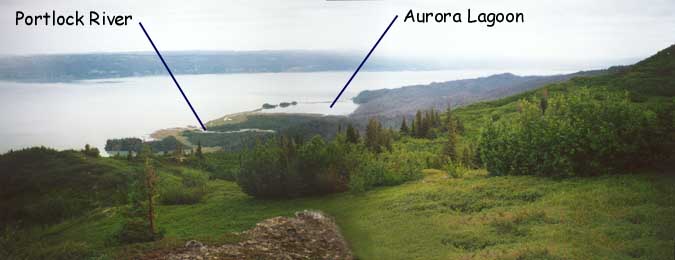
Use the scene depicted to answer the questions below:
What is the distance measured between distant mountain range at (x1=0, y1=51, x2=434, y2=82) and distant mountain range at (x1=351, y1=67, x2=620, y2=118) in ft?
4.63

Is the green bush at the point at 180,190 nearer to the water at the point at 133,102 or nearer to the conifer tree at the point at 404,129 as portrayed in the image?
the water at the point at 133,102

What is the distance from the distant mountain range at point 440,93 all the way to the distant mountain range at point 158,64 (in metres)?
1.41

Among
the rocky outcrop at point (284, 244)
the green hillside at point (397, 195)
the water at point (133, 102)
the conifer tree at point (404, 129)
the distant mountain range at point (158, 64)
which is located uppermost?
the distant mountain range at point (158, 64)

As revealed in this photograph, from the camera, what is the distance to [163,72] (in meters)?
9.58

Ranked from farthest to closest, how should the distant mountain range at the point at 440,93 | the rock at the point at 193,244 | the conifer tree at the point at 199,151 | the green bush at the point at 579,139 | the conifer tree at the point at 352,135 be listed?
the distant mountain range at the point at 440,93
the conifer tree at the point at 352,135
the green bush at the point at 579,139
the conifer tree at the point at 199,151
the rock at the point at 193,244

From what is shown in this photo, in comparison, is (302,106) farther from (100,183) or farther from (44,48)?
(44,48)

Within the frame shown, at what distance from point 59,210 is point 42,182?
0.66 metres

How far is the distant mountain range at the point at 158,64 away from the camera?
897cm

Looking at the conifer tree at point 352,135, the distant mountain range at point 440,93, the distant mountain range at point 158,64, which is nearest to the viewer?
the distant mountain range at point 158,64

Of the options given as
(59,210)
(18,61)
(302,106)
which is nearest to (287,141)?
(302,106)

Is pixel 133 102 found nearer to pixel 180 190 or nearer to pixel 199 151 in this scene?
pixel 199 151

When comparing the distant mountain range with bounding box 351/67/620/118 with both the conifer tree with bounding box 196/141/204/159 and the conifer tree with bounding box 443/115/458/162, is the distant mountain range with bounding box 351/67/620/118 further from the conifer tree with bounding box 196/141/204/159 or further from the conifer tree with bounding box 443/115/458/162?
the conifer tree with bounding box 196/141/204/159

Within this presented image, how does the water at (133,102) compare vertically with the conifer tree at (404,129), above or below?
above

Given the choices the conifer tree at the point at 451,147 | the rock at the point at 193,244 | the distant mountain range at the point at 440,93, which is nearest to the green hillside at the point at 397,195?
the rock at the point at 193,244
